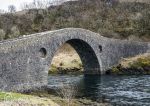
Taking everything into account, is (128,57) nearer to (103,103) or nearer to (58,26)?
(103,103)

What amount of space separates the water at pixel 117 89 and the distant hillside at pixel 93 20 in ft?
137

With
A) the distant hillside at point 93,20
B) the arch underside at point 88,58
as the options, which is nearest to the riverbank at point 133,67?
the arch underside at point 88,58

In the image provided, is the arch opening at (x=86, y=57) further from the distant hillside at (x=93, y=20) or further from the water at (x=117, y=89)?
the distant hillside at (x=93, y=20)

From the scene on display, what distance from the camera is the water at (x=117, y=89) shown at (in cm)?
4550

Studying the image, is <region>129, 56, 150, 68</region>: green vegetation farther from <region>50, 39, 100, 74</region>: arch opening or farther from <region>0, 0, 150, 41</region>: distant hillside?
<region>0, 0, 150, 41</region>: distant hillside

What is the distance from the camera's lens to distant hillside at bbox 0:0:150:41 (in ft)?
366

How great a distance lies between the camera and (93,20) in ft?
411

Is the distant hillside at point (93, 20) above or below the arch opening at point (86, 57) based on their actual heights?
above

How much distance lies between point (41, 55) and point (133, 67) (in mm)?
24957

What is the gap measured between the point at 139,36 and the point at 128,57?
28.2 metres

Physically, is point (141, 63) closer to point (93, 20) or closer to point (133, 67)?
point (133, 67)

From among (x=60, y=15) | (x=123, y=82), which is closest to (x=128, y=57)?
(x=123, y=82)

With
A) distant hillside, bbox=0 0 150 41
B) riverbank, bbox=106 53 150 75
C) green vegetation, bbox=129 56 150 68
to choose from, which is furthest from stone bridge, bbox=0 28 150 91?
distant hillside, bbox=0 0 150 41

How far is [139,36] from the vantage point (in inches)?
4232
